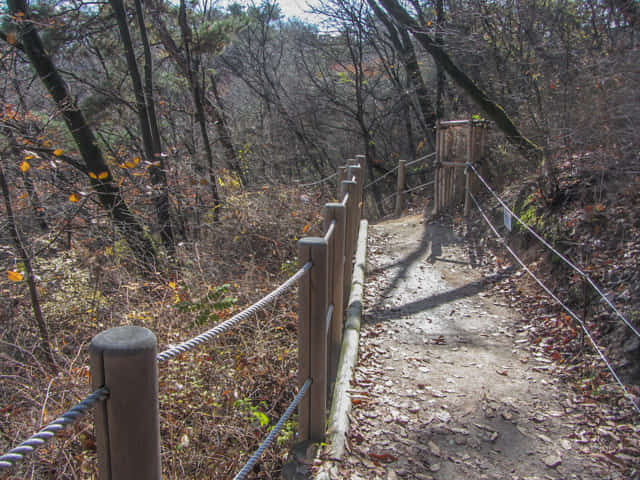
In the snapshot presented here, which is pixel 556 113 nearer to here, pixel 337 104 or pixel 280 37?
pixel 337 104

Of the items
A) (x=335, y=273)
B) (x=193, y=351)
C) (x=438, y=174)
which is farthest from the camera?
(x=438, y=174)

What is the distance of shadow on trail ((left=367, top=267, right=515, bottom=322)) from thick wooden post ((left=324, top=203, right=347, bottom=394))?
1297mm

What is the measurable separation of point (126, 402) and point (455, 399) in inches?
123

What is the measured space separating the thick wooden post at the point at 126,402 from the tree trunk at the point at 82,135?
6153mm

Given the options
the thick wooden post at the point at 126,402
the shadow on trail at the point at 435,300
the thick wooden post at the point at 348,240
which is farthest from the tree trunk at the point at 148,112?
the thick wooden post at the point at 126,402

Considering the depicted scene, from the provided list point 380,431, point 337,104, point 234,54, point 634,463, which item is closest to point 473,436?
point 380,431

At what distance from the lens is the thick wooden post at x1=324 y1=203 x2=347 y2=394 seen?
12.5 feet

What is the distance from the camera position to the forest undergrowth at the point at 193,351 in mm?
3141

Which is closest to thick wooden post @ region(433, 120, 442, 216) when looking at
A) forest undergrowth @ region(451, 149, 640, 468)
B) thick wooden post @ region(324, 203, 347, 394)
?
forest undergrowth @ region(451, 149, 640, 468)

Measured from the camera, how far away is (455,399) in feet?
12.4

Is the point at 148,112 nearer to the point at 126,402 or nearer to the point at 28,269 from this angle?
the point at 28,269

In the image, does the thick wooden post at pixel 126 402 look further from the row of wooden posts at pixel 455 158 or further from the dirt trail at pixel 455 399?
the row of wooden posts at pixel 455 158

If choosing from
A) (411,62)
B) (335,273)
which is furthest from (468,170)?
→ (411,62)

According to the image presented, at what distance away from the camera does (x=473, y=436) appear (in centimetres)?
331
